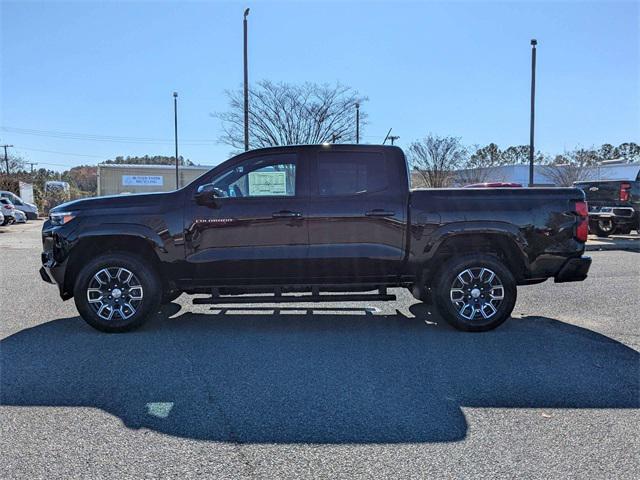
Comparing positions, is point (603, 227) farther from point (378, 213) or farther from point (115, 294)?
point (115, 294)

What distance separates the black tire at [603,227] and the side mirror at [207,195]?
15.0 m

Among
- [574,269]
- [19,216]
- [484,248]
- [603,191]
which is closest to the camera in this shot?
[574,269]

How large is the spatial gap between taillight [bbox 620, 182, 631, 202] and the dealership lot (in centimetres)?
1051

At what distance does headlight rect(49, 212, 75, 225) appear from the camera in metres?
5.89

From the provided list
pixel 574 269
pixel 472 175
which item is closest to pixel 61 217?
pixel 574 269

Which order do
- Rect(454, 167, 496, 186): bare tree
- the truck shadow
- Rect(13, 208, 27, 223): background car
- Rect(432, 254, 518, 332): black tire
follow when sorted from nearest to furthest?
1. the truck shadow
2. Rect(432, 254, 518, 332): black tire
3. Rect(13, 208, 27, 223): background car
4. Rect(454, 167, 496, 186): bare tree

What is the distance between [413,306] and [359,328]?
4.64 feet

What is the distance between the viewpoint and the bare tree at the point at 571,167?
37938mm

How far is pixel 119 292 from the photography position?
232 inches

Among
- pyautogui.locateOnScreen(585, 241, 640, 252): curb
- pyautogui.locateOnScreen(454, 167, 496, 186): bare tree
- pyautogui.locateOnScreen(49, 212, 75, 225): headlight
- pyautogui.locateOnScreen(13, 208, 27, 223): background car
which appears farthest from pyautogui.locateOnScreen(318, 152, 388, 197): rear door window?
pyautogui.locateOnScreen(454, 167, 496, 186): bare tree

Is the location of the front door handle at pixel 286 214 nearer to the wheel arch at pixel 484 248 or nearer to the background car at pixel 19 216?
the wheel arch at pixel 484 248

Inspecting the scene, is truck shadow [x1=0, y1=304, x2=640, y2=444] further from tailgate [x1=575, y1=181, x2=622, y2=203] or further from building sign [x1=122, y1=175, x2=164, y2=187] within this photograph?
building sign [x1=122, y1=175, x2=164, y2=187]

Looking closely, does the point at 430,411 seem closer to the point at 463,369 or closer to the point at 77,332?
the point at 463,369

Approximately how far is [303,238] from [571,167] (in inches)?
1463
